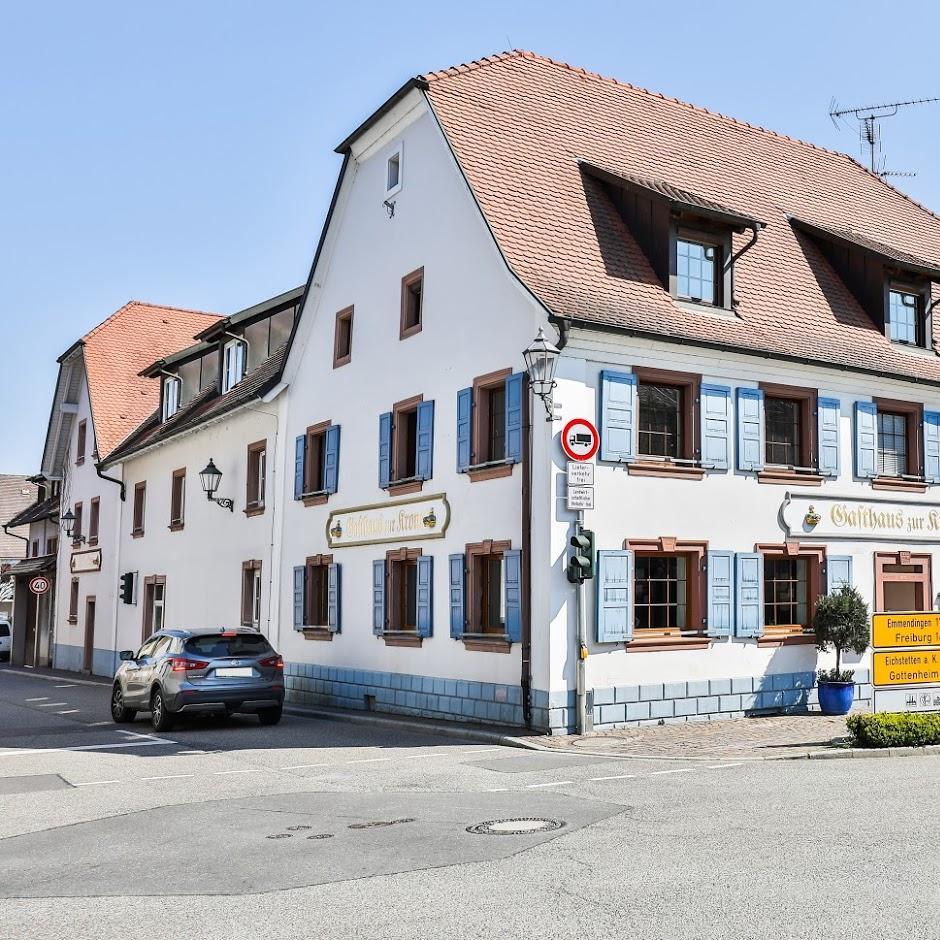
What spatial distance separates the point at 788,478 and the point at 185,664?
984cm

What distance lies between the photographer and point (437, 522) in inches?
763

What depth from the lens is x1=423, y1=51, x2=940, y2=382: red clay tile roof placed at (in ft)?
59.9

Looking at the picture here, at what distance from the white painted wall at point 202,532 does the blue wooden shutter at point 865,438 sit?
11.7m

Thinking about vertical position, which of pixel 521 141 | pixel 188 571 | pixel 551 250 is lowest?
pixel 188 571

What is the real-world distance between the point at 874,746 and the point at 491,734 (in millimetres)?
5000

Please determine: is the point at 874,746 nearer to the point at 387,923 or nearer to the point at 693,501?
the point at 693,501

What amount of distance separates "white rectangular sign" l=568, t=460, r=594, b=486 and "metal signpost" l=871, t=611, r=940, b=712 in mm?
4200

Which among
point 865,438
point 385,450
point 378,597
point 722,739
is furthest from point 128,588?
point 722,739

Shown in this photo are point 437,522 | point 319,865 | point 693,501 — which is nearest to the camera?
point 319,865

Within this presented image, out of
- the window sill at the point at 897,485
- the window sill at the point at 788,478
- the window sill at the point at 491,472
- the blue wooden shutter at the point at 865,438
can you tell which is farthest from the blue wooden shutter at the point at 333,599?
the window sill at the point at 897,485

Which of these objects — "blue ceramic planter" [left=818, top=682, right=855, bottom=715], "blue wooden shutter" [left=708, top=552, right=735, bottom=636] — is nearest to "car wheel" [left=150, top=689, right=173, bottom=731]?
"blue wooden shutter" [left=708, top=552, right=735, bottom=636]

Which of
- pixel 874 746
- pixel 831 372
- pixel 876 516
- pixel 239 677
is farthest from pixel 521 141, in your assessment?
pixel 874 746

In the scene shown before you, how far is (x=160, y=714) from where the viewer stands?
60.5ft

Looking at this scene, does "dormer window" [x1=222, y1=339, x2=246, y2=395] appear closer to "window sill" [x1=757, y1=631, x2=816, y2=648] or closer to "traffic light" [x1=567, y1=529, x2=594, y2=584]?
"traffic light" [x1=567, y1=529, x2=594, y2=584]
